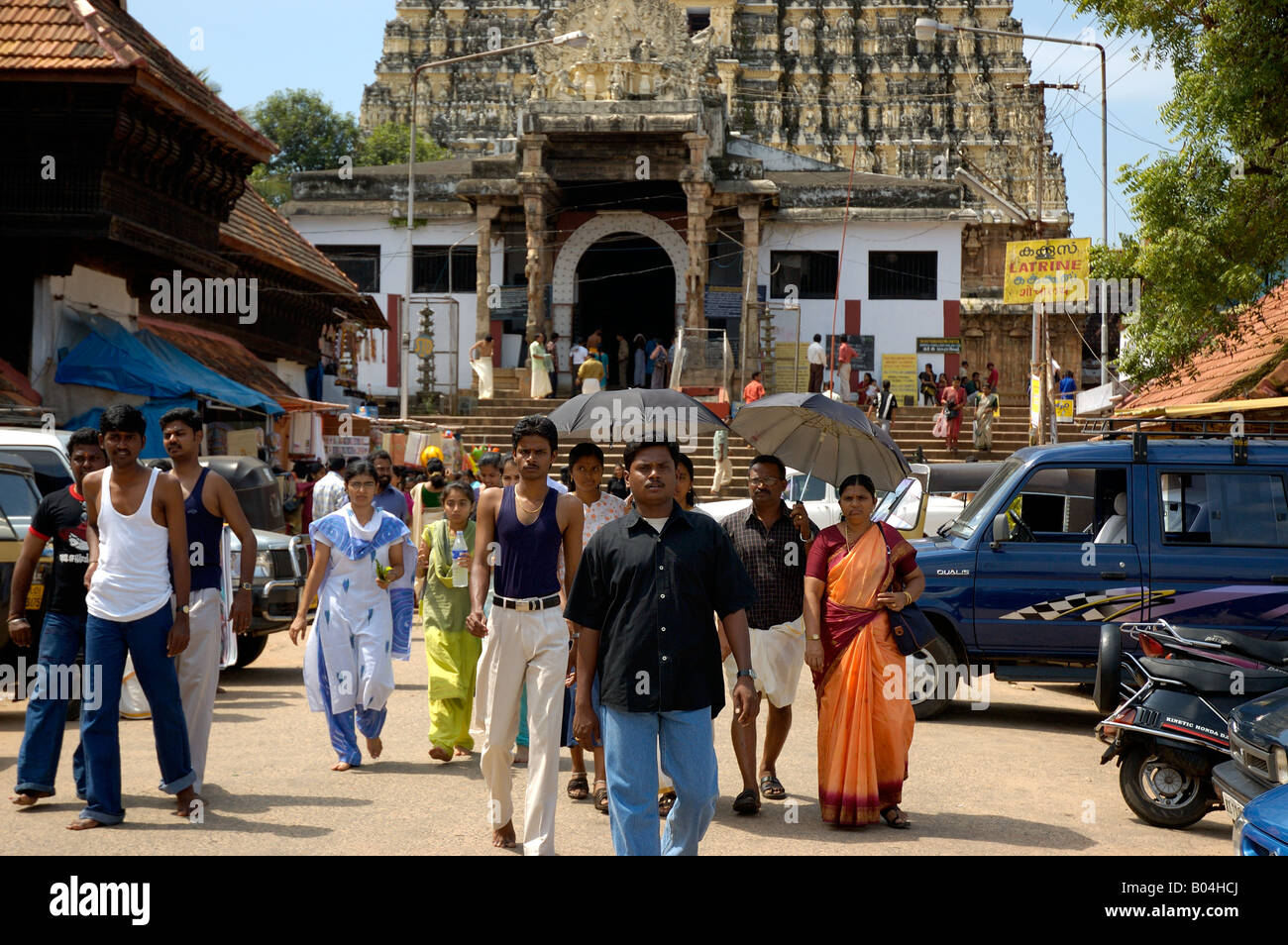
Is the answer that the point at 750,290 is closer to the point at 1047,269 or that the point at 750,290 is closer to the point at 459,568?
the point at 1047,269

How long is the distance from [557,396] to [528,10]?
32537 mm

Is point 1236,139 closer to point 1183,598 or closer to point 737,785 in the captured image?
point 1183,598

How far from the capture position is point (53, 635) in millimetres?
7457

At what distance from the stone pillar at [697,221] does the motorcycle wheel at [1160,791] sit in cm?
2634

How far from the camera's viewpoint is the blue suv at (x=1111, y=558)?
1039cm

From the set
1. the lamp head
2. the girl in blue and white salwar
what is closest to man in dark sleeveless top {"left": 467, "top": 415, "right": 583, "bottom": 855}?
the girl in blue and white salwar

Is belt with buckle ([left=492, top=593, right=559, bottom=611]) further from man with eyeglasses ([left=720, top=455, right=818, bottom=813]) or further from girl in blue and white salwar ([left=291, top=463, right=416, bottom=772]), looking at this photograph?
girl in blue and white salwar ([left=291, top=463, right=416, bottom=772])

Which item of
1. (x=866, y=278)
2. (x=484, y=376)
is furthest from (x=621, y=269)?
(x=484, y=376)

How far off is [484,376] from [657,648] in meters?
27.3

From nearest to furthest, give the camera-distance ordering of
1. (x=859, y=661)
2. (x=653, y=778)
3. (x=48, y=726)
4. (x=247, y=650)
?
(x=653, y=778)
(x=48, y=726)
(x=859, y=661)
(x=247, y=650)

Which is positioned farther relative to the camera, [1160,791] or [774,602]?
[774,602]

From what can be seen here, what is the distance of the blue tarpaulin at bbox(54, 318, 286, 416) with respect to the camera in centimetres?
1805
